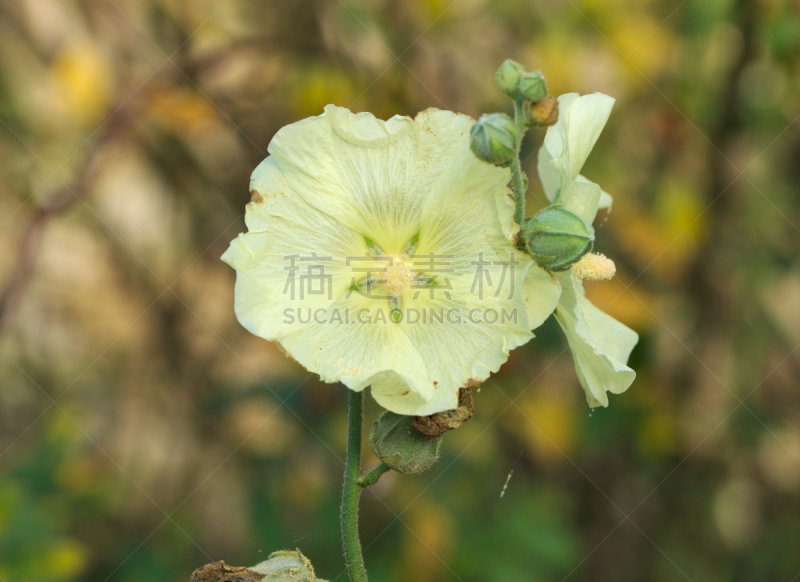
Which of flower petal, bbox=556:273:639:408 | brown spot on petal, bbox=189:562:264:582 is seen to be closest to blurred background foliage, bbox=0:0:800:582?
flower petal, bbox=556:273:639:408

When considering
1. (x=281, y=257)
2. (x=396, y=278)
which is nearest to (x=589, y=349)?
(x=396, y=278)

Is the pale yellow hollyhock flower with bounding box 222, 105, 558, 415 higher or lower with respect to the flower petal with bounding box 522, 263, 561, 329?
higher

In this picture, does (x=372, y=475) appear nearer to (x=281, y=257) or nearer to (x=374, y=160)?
(x=281, y=257)

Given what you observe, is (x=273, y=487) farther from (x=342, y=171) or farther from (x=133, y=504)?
(x=342, y=171)

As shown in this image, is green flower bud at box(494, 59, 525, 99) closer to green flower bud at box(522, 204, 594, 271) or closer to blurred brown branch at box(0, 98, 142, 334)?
green flower bud at box(522, 204, 594, 271)

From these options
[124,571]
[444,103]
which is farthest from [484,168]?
[124,571]

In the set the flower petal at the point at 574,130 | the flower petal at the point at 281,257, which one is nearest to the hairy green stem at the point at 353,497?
the flower petal at the point at 281,257

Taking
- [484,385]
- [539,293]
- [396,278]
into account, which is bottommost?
[484,385]
